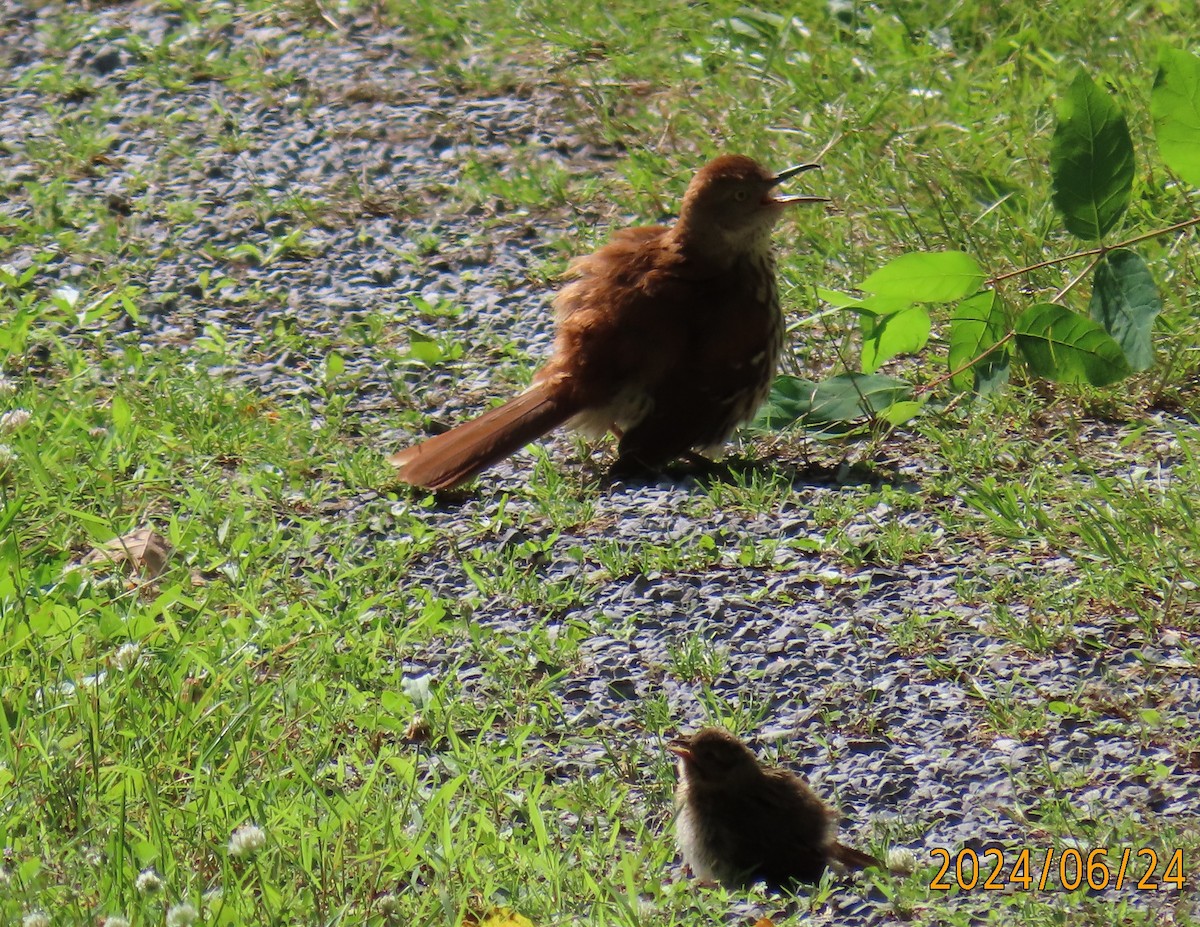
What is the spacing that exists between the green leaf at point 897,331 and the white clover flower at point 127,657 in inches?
95.7

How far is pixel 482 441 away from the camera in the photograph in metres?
5.45

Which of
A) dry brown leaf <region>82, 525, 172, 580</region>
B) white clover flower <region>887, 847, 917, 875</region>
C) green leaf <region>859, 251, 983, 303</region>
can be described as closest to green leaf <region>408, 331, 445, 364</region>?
dry brown leaf <region>82, 525, 172, 580</region>

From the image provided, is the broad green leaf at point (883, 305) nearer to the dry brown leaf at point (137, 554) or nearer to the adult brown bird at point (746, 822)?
the adult brown bird at point (746, 822)

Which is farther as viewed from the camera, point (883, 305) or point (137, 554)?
point (883, 305)

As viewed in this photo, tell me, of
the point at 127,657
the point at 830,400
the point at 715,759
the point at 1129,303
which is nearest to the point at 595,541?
the point at 830,400

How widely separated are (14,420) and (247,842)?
2553 millimetres

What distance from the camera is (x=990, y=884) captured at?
344 centimetres

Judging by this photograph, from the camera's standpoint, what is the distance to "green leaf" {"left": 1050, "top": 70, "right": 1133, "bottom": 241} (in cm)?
457

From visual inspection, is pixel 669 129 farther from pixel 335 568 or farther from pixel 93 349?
pixel 335 568

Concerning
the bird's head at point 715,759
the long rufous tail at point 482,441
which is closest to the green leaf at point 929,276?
the long rufous tail at point 482,441

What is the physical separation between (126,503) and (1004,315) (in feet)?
9.01

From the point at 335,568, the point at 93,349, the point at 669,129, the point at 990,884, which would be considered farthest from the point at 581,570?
the point at 669,129

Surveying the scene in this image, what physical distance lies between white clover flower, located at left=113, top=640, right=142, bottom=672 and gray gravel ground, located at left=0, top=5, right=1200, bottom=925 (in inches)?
29.8

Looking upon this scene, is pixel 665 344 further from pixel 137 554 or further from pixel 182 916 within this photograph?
pixel 182 916
